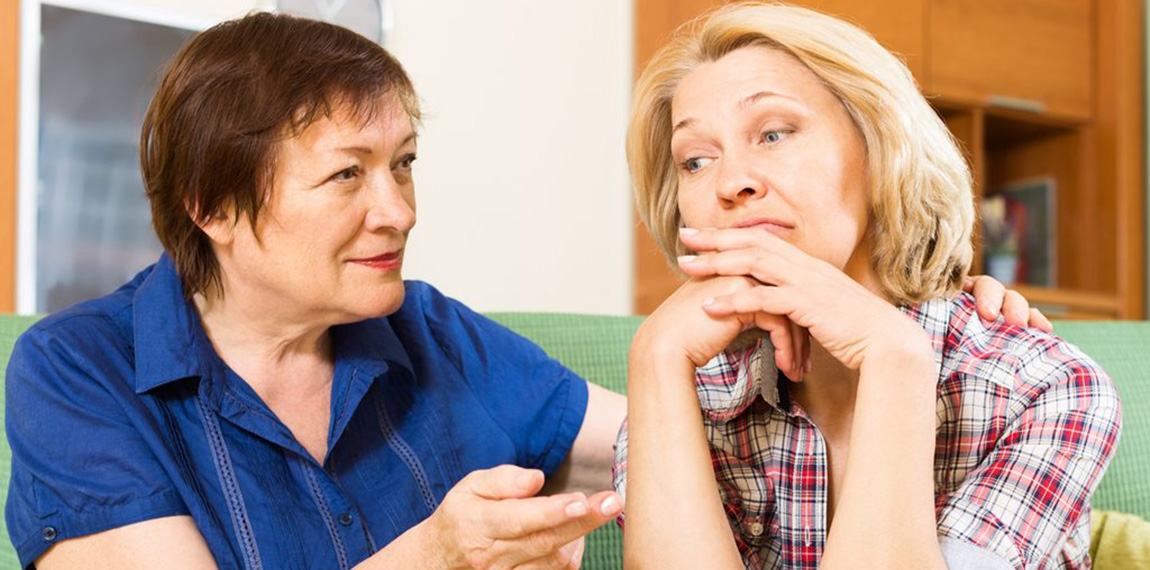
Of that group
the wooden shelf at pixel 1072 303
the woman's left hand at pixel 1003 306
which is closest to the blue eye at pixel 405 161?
the woman's left hand at pixel 1003 306

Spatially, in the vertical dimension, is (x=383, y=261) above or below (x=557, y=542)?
above

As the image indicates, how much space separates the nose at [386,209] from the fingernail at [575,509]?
1.61 feet

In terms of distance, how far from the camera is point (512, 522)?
105cm

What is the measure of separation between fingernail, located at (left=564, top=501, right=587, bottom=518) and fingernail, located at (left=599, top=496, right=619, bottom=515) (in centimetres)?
2

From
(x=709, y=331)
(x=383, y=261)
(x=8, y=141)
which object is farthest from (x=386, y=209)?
(x=8, y=141)

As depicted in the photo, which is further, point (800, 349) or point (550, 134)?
point (550, 134)

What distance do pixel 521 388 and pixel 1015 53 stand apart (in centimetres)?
310

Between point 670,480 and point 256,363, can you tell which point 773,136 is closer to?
point 670,480

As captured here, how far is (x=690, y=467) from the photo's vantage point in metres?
1.17

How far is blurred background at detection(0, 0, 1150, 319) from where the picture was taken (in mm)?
2869

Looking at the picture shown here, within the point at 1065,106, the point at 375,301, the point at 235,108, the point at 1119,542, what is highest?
the point at 1065,106

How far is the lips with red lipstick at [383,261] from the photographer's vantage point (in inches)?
54.8

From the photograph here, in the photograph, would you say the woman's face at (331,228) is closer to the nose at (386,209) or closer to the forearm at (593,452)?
the nose at (386,209)

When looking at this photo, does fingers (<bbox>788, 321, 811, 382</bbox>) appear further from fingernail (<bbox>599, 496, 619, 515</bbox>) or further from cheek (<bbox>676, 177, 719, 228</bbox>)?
fingernail (<bbox>599, 496, 619, 515</bbox>)
